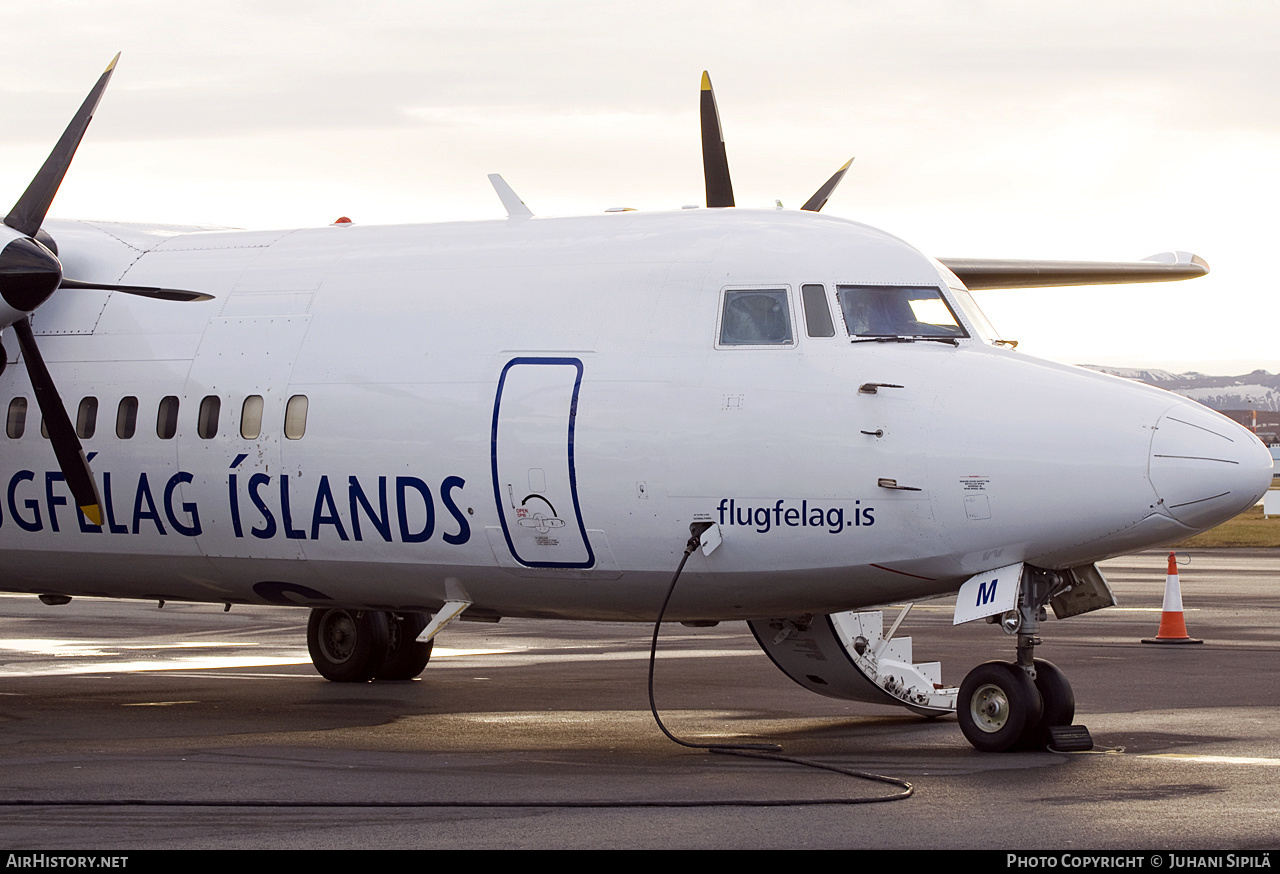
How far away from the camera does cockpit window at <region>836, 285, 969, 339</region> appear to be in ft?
39.0

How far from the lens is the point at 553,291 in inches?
500

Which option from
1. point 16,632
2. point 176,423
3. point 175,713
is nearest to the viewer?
point 176,423

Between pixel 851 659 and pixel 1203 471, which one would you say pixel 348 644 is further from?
pixel 1203 471

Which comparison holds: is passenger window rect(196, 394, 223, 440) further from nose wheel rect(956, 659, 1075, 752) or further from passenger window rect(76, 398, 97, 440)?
nose wheel rect(956, 659, 1075, 752)

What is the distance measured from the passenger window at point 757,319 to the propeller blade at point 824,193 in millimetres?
3867

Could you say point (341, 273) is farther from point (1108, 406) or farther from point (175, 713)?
point (1108, 406)

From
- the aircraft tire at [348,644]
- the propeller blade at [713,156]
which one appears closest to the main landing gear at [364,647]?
the aircraft tire at [348,644]

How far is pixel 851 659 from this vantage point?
44.3 ft

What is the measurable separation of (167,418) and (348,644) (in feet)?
14.8

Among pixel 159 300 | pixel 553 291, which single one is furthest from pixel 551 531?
pixel 159 300

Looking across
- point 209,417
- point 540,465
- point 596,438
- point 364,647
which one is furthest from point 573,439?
point 364,647

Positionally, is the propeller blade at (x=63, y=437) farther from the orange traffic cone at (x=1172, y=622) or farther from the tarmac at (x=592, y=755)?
the orange traffic cone at (x=1172, y=622)

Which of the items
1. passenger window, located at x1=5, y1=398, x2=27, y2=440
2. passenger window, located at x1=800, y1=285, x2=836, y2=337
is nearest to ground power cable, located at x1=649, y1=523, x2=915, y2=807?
passenger window, located at x1=800, y1=285, x2=836, y2=337

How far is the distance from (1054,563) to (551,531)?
3515 mm
